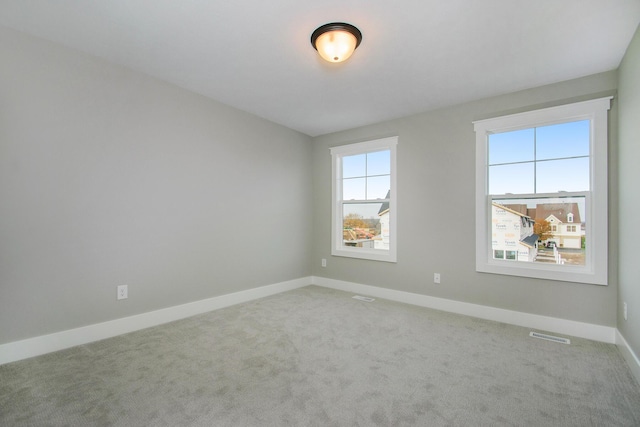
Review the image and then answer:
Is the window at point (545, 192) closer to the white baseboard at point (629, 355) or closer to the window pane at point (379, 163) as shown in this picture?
the white baseboard at point (629, 355)

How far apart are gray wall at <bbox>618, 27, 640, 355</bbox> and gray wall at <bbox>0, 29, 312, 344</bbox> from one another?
372 cm

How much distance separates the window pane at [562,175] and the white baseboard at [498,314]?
1305mm

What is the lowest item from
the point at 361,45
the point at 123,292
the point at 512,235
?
the point at 123,292

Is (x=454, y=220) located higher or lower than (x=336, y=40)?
lower

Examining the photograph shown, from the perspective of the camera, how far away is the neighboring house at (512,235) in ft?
10.7

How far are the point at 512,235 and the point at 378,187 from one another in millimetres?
1787

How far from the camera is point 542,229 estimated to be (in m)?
3.20

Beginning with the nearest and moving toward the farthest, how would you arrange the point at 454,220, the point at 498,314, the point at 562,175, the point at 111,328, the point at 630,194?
the point at 630,194 → the point at 111,328 → the point at 562,175 → the point at 498,314 → the point at 454,220

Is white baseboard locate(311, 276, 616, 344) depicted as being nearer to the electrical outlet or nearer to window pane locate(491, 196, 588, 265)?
window pane locate(491, 196, 588, 265)

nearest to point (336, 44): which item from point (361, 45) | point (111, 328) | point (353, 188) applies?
point (361, 45)

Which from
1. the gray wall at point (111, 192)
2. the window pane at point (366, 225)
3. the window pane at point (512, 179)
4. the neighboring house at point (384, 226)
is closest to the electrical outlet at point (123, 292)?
the gray wall at point (111, 192)

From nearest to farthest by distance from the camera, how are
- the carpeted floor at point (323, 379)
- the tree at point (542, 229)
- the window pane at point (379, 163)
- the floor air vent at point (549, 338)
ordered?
the carpeted floor at point (323, 379) → the floor air vent at point (549, 338) → the tree at point (542, 229) → the window pane at point (379, 163)

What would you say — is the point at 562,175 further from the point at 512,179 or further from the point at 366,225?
the point at 366,225

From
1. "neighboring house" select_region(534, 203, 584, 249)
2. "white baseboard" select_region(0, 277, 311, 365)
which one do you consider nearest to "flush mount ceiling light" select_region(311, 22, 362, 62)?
"neighboring house" select_region(534, 203, 584, 249)
